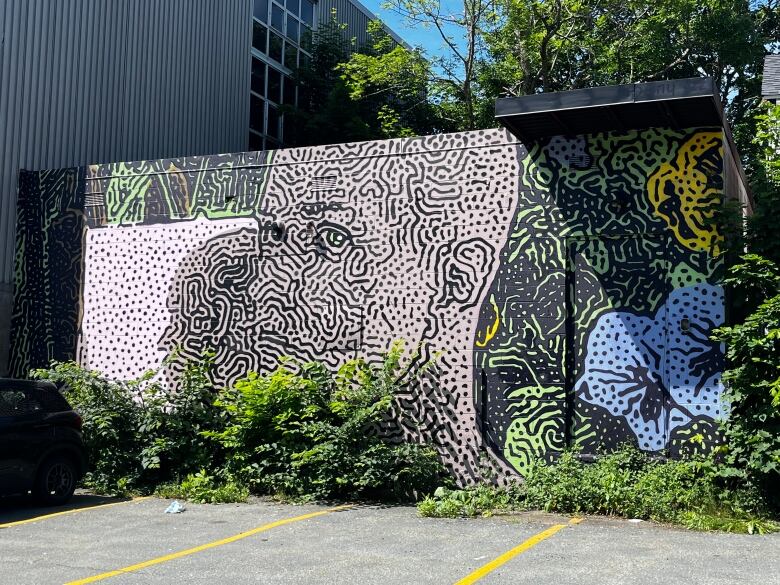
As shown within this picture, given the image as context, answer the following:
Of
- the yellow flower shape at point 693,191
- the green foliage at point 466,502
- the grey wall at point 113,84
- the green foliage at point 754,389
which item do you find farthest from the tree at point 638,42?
the green foliage at point 466,502

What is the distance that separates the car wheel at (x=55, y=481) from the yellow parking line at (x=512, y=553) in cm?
624

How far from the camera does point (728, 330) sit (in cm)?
1021

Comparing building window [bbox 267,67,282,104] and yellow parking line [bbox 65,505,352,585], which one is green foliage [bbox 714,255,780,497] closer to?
yellow parking line [bbox 65,505,352,585]

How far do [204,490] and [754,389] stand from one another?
7061mm

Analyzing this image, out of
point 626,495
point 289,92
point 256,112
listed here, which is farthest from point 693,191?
point 289,92

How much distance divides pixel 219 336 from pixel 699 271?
7185mm

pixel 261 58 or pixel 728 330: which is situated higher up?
pixel 261 58

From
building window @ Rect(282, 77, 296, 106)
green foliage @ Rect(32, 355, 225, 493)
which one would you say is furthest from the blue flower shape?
building window @ Rect(282, 77, 296, 106)

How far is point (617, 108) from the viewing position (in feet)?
35.7

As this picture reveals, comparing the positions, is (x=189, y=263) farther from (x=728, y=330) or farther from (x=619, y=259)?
(x=728, y=330)

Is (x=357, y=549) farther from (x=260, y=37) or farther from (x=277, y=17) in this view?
(x=277, y=17)

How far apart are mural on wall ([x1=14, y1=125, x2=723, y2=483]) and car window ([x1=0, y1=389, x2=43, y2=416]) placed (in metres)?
2.82

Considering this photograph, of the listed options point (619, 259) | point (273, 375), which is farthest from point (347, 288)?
point (619, 259)

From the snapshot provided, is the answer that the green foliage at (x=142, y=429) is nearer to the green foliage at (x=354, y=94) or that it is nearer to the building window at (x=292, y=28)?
the green foliage at (x=354, y=94)
